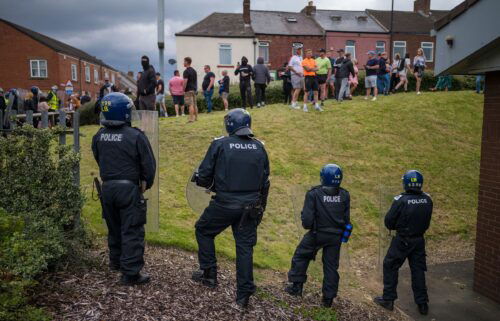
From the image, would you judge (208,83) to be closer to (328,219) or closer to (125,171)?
(328,219)

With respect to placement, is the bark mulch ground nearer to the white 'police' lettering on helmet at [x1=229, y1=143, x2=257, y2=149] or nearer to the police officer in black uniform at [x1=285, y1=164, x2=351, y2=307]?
the police officer in black uniform at [x1=285, y1=164, x2=351, y2=307]

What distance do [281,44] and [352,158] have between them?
27.9 meters

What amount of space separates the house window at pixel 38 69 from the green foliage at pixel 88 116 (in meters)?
24.8

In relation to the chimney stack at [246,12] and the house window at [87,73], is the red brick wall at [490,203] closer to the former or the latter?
the chimney stack at [246,12]

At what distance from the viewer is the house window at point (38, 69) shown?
39031 millimetres

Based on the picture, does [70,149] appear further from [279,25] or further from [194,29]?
[279,25]

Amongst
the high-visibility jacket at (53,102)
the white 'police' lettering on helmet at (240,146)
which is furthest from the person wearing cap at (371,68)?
the white 'police' lettering on helmet at (240,146)

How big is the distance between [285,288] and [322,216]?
1146mm

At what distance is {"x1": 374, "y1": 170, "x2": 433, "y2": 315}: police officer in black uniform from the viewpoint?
6.21 metres

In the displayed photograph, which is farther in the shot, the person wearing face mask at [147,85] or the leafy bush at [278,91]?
the leafy bush at [278,91]

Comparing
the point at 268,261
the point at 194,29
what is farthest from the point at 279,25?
the point at 268,261

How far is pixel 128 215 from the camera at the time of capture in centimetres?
472

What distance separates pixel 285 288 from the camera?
6086 mm

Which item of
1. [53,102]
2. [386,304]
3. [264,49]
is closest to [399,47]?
[264,49]
